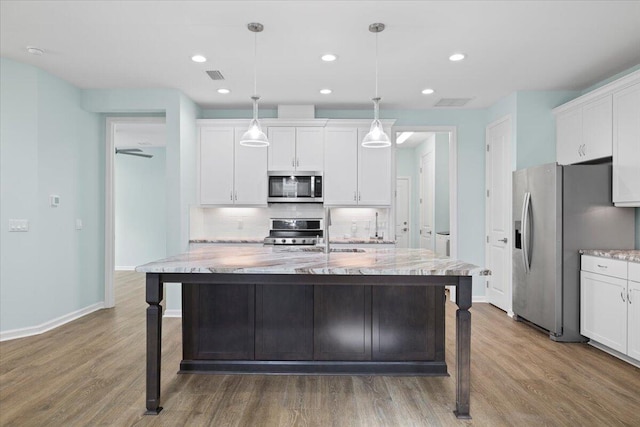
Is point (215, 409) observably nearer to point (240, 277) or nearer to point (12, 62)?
point (240, 277)

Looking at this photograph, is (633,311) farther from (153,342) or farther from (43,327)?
(43,327)

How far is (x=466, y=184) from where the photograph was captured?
571cm

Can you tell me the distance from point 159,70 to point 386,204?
318 centimetres

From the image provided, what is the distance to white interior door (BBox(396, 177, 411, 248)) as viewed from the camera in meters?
8.89

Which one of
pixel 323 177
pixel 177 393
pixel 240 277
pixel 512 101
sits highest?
pixel 512 101

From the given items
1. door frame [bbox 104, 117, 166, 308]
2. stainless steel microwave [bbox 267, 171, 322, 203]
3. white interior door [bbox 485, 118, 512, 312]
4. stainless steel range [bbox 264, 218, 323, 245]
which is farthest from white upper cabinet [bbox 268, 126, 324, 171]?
white interior door [bbox 485, 118, 512, 312]

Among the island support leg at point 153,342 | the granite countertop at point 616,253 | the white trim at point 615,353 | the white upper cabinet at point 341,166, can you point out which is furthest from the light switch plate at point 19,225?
the white trim at point 615,353

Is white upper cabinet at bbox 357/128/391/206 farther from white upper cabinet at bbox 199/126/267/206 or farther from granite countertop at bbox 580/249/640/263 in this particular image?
granite countertop at bbox 580/249/640/263

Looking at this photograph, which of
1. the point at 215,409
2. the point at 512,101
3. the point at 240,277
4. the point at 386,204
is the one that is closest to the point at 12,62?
the point at 240,277

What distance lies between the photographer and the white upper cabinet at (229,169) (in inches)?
216

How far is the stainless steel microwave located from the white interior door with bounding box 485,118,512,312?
2.34 m

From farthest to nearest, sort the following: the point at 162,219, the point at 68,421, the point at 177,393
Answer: the point at 162,219 → the point at 177,393 → the point at 68,421

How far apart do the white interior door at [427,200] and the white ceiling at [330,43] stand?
2702 millimetres

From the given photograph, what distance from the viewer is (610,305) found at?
3482 mm
